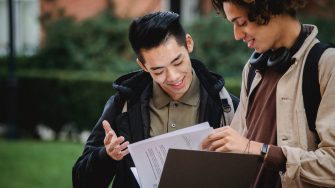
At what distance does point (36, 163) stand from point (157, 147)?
574cm

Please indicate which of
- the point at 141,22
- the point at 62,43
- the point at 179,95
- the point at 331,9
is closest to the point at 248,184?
the point at 179,95

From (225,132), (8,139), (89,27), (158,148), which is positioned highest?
(225,132)

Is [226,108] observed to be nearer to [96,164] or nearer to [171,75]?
[171,75]

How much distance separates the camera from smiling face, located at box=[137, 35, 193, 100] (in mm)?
2576

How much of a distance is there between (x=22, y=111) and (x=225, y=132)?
354 inches

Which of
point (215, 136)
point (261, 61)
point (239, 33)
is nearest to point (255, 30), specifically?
point (239, 33)

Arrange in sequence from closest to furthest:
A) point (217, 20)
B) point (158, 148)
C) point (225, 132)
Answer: point (225, 132)
point (158, 148)
point (217, 20)

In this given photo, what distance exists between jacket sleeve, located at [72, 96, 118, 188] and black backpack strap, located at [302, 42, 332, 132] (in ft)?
2.84

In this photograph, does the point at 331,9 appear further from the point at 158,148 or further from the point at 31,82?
the point at 158,148

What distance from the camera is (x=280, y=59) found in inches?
83.5

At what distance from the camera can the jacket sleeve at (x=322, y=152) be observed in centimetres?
195

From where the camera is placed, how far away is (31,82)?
10.6 metres

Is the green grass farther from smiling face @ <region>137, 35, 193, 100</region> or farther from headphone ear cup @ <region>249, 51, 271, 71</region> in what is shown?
headphone ear cup @ <region>249, 51, 271, 71</region>

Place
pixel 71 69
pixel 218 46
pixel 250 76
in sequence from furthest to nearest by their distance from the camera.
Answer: pixel 71 69 → pixel 218 46 → pixel 250 76
